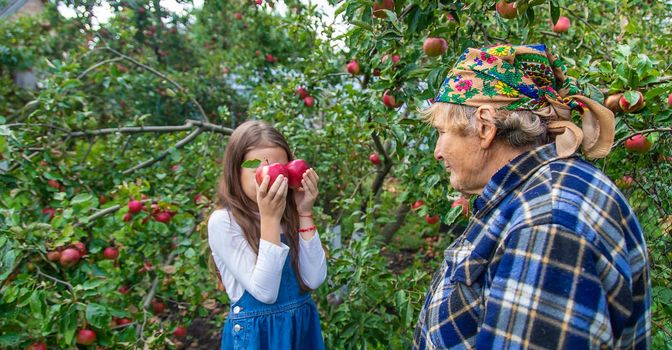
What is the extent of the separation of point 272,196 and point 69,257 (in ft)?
3.76

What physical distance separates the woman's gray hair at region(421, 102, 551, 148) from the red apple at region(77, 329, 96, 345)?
1707 millimetres

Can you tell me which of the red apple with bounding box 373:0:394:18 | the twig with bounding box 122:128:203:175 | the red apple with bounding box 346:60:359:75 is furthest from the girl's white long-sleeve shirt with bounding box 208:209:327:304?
the twig with bounding box 122:128:203:175

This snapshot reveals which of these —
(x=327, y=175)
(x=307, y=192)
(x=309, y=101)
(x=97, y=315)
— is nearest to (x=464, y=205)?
(x=307, y=192)

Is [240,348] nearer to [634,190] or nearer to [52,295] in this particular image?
[52,295]

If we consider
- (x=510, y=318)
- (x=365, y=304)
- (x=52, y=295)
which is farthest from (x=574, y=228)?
(x=52, y=295)

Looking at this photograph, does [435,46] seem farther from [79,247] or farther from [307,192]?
[79,247]

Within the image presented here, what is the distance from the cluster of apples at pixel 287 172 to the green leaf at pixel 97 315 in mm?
922

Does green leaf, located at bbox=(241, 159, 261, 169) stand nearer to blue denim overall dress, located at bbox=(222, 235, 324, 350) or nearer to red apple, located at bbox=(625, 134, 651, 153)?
blue denim overall dress, located at bbox=(222, 235, 324, 350)

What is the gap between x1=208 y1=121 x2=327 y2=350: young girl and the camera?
4.44 ft

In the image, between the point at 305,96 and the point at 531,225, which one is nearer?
the point at 531,225

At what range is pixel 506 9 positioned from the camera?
159 centimetres

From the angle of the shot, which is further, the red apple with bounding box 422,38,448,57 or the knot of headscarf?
the red apple with bounding box 422,38,448,57

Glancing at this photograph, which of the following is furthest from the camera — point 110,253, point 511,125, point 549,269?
point 110,253

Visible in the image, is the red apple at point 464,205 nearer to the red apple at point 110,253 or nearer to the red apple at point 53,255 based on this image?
the red apple at point 53,255
